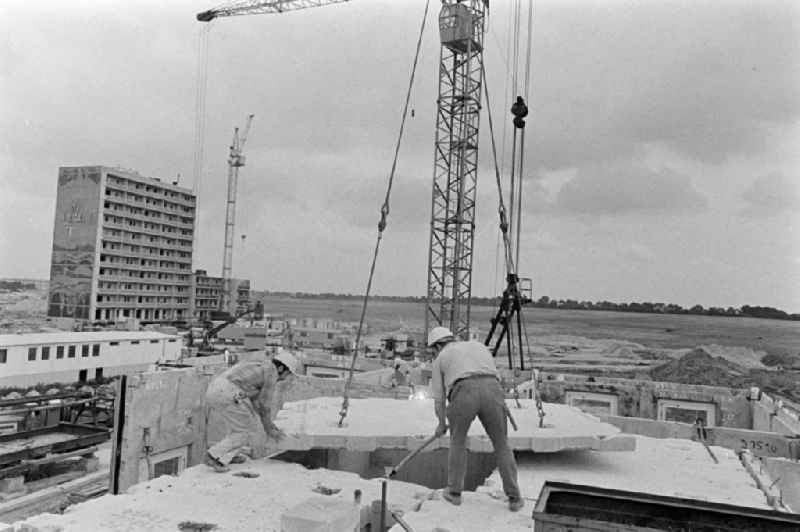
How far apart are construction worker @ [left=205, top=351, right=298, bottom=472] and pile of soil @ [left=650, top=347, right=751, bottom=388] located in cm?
5927

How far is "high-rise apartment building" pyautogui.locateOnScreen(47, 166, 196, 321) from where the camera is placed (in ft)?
226

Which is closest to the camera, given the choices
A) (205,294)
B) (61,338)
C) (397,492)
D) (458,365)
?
(458,365)

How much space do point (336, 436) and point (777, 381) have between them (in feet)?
257

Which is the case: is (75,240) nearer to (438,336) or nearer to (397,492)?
(397,492)

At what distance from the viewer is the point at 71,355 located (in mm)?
35000

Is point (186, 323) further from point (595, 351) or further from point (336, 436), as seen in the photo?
point (336, 436)

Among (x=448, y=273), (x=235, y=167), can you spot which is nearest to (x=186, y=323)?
(x=235, y=167)

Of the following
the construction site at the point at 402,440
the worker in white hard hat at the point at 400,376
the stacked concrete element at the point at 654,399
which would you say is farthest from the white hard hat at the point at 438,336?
the stacked concrete element at the point at 654,399

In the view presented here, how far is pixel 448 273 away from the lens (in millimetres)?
33875

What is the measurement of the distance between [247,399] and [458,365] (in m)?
3.05

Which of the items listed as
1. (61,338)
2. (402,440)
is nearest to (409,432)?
(402,440)

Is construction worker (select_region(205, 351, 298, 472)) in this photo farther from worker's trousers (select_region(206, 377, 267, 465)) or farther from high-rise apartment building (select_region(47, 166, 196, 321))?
high-rise apartment building (select_region(47, 166, 196, 321))

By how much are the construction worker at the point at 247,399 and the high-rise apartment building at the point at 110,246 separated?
69.9 metres

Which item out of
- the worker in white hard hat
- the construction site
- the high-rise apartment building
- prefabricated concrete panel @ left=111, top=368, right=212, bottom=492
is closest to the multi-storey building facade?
the high-rise apartment building
